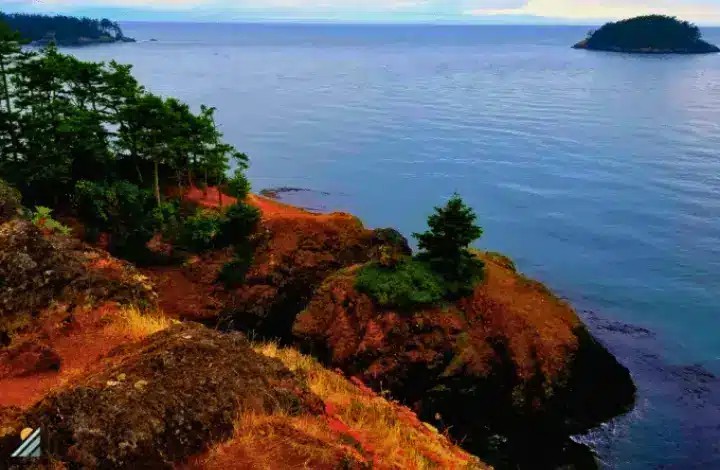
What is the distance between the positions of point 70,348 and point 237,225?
53.6ft

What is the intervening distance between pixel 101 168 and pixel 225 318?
11.2 meters

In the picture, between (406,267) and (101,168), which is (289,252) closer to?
(406,267)

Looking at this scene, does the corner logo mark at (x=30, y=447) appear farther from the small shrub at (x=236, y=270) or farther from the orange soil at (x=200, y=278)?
the small shrub at (x=236, y=270)

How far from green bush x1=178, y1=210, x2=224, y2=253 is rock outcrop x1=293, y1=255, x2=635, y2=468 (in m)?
10.2

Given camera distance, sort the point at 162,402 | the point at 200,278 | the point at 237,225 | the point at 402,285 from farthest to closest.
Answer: the point at 237,225 < the point at 200,278 < the point at 402,285 < the point at 162,402

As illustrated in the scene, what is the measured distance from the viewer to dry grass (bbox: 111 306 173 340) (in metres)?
13.2

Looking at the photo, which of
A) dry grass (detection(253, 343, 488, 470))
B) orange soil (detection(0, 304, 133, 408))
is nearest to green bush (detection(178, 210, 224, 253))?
orange soil (detection(0, 304, 133, 408))

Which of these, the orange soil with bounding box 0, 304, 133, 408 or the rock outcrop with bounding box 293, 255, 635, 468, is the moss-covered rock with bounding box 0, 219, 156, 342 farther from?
the rock outcrop with bounding box 293, 255, 635, 468

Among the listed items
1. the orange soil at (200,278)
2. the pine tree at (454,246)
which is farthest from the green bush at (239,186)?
the pine tree at (454,246)

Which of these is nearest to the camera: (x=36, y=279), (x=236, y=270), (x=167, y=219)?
(x=36, y=279)

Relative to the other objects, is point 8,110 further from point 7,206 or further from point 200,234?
point 7,206

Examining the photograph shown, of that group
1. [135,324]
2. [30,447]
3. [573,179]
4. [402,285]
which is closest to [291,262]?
[402,285]

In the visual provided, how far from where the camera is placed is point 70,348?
12.5m

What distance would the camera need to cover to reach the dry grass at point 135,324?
43.2 feet
